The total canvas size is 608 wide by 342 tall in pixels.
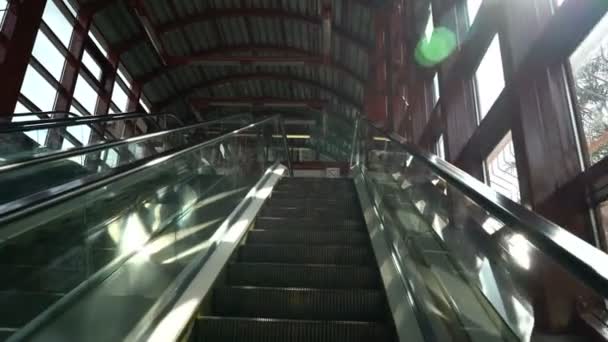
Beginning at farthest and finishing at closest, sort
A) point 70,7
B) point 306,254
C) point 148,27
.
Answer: point 148,27 < point 70,7 < point 306,254

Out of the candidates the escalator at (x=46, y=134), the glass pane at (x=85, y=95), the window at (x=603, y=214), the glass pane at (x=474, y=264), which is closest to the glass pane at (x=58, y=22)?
the glass pane at (x=85, y=95)

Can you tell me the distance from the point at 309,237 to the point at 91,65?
38.5 ft

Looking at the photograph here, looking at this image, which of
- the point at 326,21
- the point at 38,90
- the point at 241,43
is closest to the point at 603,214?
the point at 326,21

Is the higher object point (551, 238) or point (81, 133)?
point (81, 133)

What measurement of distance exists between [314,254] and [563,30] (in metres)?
2.93

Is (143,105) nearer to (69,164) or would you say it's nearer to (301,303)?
(69,164)

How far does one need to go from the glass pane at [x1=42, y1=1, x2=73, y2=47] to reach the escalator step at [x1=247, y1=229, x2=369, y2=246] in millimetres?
9574

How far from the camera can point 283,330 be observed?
8.82ft

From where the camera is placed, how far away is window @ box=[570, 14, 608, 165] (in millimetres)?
4137

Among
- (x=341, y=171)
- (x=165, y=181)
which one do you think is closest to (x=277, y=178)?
(x=165, y=181)

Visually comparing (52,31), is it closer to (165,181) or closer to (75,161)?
(75,161)

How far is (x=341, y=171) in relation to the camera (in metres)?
21.0

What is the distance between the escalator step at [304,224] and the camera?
15.2 feet

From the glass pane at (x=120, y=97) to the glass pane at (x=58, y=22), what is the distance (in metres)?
3.00
